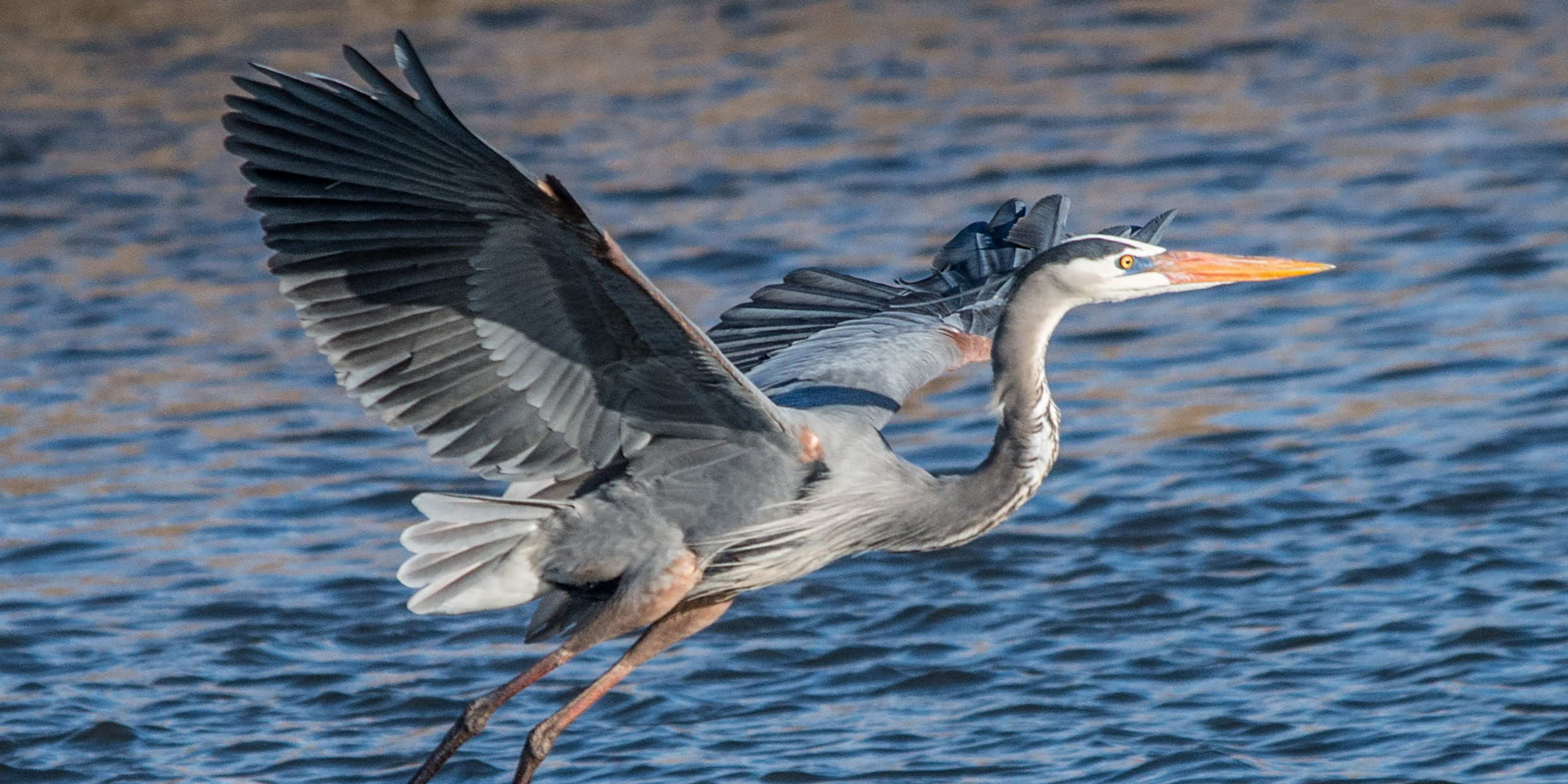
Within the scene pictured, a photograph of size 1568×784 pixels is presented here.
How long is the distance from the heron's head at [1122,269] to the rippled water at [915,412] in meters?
1.64

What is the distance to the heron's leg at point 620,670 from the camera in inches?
281

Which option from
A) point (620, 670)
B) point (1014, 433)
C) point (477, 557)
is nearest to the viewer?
point (1014, 433)

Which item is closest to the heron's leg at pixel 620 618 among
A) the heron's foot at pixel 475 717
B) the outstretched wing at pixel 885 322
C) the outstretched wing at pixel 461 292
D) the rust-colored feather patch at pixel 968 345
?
the heron's foot at pixel 475 717

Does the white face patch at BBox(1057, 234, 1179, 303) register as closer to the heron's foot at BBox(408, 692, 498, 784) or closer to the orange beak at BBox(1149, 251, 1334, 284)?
the orange beak at BBox(1149, 251, 1334, 284)

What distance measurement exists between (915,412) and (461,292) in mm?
4930

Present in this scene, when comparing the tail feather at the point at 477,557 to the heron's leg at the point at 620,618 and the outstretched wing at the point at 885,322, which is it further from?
the outstretched wing at the point at 885,322

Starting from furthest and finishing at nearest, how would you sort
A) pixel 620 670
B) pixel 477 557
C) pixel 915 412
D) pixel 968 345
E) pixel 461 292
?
pixel 915 412, pixel 968 345, pixel 620 670, pixel 477 557, pixel 461 292

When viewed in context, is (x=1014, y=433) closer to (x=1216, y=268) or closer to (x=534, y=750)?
(x=1216, y=268)

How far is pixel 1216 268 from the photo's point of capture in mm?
6699

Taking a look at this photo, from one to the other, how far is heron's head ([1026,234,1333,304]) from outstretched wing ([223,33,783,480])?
3.02 feet

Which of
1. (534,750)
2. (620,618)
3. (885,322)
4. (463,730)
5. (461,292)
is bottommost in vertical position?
(534,750)

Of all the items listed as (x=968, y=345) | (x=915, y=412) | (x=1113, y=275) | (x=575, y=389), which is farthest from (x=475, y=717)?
(x=915, y=412)

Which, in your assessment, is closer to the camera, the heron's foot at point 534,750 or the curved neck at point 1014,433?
the curved neck at point 1014,433

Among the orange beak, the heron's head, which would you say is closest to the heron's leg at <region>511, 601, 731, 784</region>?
the heron's head
